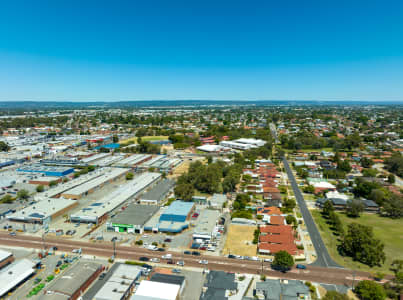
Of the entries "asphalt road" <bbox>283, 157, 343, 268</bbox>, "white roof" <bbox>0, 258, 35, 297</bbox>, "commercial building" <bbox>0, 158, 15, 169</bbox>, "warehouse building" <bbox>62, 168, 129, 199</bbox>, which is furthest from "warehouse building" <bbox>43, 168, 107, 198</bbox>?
"asphalt road" <bbox>283, 157, 343, 268</bbox>

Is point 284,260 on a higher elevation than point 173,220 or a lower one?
higher

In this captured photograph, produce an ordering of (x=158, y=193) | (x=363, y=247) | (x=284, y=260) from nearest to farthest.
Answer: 1. (x=284, y=260)
2. (x=363, y=247)
3. (x=158, y=193)

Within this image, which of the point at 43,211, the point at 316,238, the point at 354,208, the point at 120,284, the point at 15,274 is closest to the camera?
the point at 120,284

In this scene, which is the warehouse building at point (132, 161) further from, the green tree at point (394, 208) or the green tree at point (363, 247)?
the green tree at point (394, 208)

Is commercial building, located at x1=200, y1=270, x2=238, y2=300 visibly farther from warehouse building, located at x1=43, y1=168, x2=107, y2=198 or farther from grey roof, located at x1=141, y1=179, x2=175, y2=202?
warehouse building, located at x1=43, y1=168, x2=107, y2=198

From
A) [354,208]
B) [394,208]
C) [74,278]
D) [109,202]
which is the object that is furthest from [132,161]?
[394,208]

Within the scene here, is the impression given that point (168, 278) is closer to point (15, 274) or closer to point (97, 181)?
point (15, 274)

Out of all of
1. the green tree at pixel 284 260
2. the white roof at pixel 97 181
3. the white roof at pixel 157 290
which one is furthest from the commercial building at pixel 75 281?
the white roof at pixel 97 181
